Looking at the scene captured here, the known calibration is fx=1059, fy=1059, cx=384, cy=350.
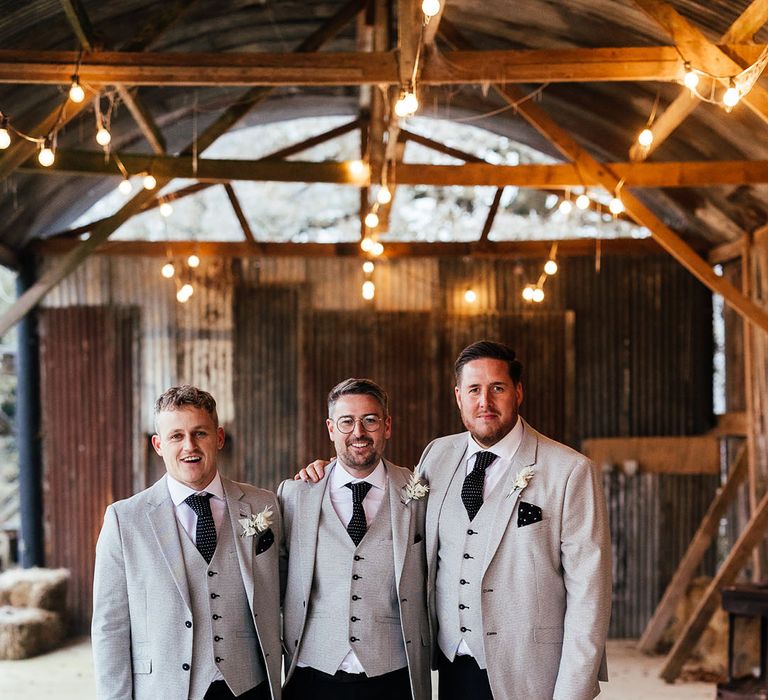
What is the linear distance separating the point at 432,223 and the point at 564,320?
22.4ft

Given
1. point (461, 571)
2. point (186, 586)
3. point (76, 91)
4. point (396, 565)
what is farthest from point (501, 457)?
point (76, 91)

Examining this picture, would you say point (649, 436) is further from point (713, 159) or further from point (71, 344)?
point (71, 344)

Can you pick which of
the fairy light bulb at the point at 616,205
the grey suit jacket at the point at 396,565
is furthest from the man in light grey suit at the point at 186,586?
the fairy light bulb at the point at 616,205

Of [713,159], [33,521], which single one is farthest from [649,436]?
[33,521]

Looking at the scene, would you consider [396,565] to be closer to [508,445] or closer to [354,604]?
[354,604]

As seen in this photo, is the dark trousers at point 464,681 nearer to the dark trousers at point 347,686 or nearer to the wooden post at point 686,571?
the dark trousers at point 347,686

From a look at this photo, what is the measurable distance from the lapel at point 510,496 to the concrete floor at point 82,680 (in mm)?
4876

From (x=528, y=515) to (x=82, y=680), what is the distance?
6.08 m

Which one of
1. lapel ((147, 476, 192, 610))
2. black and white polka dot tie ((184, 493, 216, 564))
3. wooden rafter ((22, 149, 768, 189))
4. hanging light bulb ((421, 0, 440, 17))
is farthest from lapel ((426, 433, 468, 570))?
wooden rafter ((22, 149, 768, 189))

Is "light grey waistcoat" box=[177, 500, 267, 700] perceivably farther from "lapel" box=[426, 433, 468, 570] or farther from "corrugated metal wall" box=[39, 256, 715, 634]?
"corrugated metal wall" box=[39, 256, 715, 634]

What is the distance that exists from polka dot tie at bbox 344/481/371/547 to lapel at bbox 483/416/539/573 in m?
0.48

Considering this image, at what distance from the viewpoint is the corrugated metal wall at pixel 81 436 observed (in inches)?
416

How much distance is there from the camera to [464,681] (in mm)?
3740

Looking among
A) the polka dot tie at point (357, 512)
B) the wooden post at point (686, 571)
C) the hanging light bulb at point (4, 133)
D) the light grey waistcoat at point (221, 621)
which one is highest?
A: the hanging light bulb at point (4, 133)
